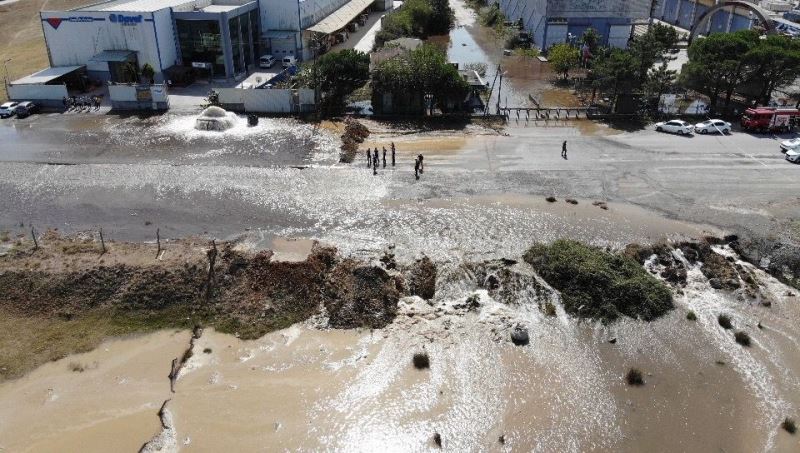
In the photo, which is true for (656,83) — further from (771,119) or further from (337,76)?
(337,76)

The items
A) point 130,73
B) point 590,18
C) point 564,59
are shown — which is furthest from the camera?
point 590,18

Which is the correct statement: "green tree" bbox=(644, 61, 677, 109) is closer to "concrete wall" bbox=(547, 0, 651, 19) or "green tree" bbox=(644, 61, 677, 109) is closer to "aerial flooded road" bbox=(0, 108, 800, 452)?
"aerial flooded road" bbox=(0, 108, 800, 452)

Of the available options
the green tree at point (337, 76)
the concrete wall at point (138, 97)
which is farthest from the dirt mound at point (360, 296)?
the concrete wall at point (138, 97)

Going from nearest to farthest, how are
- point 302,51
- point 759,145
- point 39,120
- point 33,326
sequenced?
point 33,326 < point 759,145 < point 39,120 < point 302,51

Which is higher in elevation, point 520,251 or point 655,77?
point 655,77

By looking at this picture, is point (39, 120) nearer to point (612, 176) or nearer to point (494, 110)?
point (494, 110)

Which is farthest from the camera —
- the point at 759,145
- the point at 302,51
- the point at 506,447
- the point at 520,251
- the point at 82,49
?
the point at 302,51

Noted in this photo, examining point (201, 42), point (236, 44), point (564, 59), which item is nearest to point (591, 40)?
point (564, 59)

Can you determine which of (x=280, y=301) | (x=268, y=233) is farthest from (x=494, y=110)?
(x=280, y=301)
